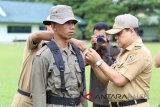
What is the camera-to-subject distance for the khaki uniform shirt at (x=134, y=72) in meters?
3.87

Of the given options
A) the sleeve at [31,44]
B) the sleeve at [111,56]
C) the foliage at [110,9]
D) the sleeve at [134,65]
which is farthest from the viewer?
the foliage at [110,9]

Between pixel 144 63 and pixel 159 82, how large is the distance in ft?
30.5

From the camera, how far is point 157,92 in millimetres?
10742

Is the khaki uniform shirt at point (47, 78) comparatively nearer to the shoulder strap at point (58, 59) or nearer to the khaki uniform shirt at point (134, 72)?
the shoulder strap at point (58, 59)

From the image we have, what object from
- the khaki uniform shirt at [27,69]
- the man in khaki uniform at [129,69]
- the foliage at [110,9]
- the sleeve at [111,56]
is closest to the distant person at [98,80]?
the sleeve at [111,56]

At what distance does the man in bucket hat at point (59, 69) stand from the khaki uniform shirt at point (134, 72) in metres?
0.41

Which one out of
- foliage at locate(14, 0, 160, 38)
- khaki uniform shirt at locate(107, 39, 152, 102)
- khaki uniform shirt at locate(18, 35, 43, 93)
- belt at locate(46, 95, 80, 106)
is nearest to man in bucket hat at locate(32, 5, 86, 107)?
belt at locate(46, 95, 80, 106)

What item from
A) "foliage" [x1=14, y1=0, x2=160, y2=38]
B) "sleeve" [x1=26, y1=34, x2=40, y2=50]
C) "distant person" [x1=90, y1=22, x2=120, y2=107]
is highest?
"foliage" [x1=14, y1=0, x2=160, y2=38]

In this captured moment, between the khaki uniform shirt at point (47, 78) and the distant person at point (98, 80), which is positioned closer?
the khaki uniform shirt at point (47, 78)

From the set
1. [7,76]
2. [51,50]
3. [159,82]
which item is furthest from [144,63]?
[7,76]

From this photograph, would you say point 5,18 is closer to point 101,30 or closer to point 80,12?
point 80,12

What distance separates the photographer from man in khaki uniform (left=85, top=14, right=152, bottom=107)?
152 inches

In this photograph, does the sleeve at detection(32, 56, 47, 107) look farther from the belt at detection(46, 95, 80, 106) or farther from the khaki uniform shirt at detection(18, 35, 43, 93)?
the khaki uniform shirt at detection(18, 35, 43, 93)

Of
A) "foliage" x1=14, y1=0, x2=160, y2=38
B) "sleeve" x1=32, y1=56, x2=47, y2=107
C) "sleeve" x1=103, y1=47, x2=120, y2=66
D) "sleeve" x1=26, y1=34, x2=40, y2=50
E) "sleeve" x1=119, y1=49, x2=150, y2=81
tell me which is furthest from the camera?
"foliage" x1=14, y1=0, x2=160, y2=38
